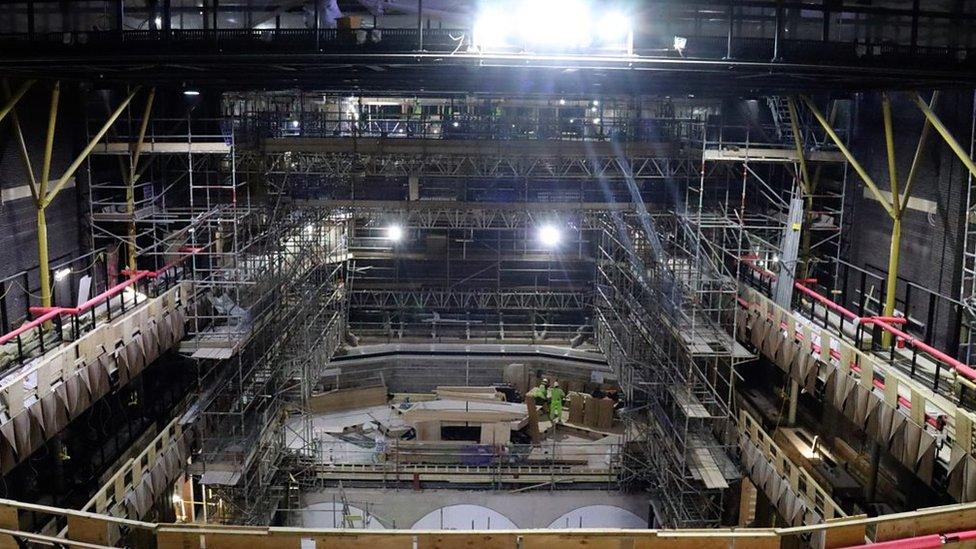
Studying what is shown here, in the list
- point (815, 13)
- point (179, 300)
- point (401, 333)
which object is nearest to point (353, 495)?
point (179, 300)

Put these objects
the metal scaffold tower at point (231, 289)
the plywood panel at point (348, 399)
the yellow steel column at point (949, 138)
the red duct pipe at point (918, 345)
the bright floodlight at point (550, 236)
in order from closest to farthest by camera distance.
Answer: the red duct pipe at point (918, 345) < the yellow steel column at point (949, 138) < the metal scaffold tower at point (231, 289) < the plywood panel at point (348, 399) < the bright floodlight at point (550, 236)

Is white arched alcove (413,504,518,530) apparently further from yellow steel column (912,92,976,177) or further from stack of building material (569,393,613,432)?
yellow steel column (912,92,976,177)

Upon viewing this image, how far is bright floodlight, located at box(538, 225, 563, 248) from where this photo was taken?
3108 cm

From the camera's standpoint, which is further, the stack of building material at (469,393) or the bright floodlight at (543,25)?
the stack of building material at (469,393)

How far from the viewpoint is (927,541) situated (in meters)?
8.55

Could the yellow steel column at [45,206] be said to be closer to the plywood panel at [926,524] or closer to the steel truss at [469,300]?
the steel truss at [469,300]

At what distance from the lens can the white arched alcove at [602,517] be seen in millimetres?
21950

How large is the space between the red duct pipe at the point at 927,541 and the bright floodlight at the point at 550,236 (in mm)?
22488

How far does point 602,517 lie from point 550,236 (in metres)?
12.3

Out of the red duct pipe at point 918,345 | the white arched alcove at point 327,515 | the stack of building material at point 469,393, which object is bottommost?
the white arched alcove at point 327,515

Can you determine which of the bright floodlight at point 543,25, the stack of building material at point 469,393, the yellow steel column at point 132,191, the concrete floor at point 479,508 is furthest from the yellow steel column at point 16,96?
the stack of building material at point 469,393

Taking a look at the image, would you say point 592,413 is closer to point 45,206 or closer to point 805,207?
point 805,207

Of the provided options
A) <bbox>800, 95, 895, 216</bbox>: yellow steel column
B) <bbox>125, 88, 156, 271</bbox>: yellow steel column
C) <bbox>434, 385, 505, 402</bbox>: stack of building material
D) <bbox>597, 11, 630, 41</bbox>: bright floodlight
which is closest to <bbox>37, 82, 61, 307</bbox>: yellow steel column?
<bbox>125, 88, 156, 271</bbox>: yellow steel column

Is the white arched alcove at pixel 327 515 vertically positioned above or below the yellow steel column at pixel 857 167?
below
